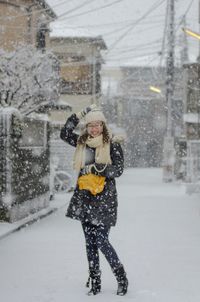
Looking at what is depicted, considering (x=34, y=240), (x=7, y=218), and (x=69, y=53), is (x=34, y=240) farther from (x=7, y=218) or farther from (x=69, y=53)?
(x=69, y=53)

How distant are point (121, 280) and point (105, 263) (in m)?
1.85

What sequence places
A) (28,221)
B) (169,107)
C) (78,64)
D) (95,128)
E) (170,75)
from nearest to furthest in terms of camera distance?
(95,128) → (28,221) → (170,75) → (169,107) → (78,64)

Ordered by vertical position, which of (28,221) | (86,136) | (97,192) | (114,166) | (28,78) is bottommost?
(28,221)

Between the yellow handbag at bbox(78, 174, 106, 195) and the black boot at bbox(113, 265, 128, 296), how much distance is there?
743 mm

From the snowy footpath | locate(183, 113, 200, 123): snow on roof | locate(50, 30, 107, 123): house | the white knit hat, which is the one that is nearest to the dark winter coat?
the white knit hat

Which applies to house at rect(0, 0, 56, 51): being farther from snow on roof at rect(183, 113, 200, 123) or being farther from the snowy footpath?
the snowy footpath

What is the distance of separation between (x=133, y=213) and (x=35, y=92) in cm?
698

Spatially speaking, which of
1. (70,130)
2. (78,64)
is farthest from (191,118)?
(70,130)

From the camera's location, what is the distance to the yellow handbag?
5.69 metres

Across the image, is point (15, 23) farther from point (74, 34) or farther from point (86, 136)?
point (86, 136)

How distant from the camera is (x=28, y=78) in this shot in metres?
20.1

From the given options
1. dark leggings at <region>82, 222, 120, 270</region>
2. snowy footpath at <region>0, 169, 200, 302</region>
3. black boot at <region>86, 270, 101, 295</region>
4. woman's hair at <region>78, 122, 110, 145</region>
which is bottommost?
snowy footpath at <region>0, 169, 200, 302</region>

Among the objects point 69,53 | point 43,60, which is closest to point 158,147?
point 69,53

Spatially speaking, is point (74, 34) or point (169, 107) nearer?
point (169, 107)
